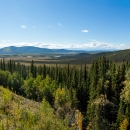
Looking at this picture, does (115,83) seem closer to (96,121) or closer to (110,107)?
(110,107)

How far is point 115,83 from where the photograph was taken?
3465 inches

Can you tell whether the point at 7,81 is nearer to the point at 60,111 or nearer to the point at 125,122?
the point at 60,111

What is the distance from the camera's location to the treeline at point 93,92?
72.9m

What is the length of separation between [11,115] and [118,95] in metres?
48.5

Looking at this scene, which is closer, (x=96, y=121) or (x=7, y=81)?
(x=96, y=121)

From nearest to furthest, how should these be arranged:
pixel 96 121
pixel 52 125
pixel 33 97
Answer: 1. pixel 52 125
2. pixel 96 121
3. pixel 33 97

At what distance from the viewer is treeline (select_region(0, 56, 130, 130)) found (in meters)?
72.9

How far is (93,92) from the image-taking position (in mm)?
91188

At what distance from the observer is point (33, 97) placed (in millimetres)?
118625

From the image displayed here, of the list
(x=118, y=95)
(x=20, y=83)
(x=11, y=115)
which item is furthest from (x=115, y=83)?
(x=20, y=83)

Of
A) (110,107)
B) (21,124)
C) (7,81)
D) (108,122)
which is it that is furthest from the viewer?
(7,81)

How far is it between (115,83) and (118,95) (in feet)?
17.8

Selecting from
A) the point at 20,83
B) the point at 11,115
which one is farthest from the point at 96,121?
the point at 20,83

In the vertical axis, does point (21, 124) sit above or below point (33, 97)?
above
